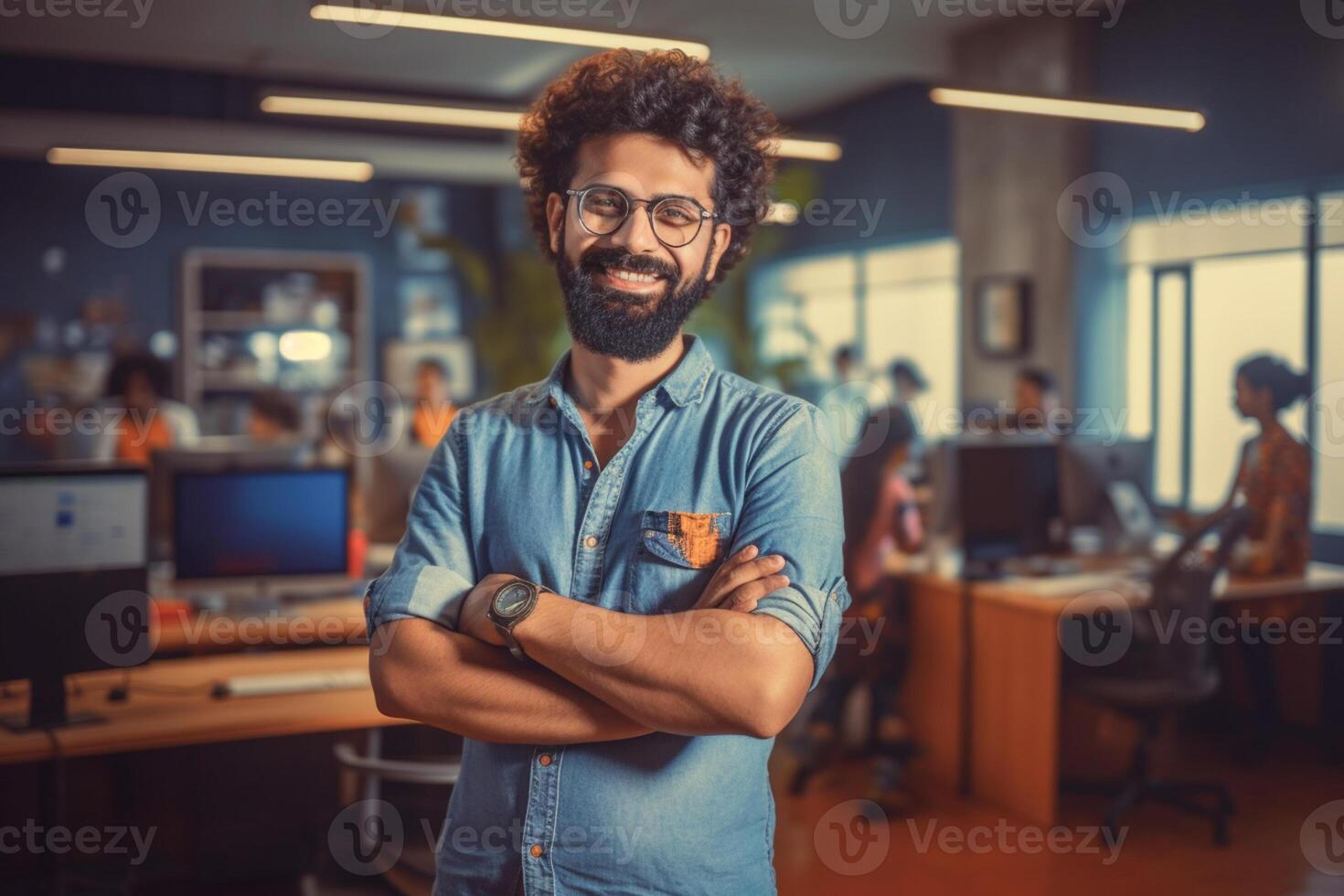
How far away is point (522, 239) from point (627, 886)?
8494 millimetres

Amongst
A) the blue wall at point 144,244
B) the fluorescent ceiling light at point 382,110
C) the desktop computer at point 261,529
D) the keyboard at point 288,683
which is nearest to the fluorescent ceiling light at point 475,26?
the fluorescent ceiling light at point 382,110

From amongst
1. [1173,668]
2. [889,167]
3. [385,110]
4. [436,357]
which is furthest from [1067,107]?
[436,357]

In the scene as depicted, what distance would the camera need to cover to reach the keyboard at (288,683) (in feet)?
9.19

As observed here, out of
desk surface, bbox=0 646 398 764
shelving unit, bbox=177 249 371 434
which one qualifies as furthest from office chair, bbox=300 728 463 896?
shelving unit, bbox=177 249 371 434

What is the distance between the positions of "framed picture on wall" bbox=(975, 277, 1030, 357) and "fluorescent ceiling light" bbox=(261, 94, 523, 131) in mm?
3374

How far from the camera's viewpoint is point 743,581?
4.55 ft

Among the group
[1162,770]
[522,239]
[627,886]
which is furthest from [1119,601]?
[522,239]

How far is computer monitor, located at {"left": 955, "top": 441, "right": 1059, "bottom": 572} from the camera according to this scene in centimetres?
438

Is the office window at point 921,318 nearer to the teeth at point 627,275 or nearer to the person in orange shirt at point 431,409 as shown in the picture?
the person in orange shirt at point 431,409

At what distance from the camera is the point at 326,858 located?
8.20ft

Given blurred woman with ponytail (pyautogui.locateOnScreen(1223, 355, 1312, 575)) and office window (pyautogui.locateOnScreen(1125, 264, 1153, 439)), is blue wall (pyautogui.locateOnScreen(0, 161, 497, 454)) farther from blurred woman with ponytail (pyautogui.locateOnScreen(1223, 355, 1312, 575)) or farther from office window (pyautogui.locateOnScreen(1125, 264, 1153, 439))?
blurred woman with ponytail (pyautogui.locateOnScreen(1223, 355, 1312, 575))

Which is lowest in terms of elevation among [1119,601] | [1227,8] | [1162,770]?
[1162,770]

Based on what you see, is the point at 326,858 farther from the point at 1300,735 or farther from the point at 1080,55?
the point at 1080,55

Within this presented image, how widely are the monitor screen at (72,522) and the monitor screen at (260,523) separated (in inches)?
20.0
